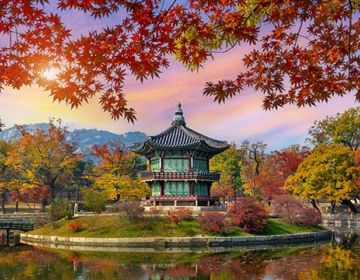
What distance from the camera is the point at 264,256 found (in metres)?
30.5

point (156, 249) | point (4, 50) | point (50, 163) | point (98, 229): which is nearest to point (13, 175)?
point (50, 163)

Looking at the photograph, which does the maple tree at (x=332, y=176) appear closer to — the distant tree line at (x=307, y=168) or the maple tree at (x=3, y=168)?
the distant tree line at (x=307, y=168)

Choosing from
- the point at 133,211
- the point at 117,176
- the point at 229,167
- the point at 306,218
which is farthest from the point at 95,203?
the point at 229,167

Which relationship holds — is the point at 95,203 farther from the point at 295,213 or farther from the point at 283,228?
the point at 295,213

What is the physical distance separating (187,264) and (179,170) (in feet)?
76.8

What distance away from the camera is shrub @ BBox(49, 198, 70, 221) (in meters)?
44.7

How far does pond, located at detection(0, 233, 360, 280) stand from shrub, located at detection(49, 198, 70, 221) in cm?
950

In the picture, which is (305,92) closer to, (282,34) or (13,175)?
(282,34)

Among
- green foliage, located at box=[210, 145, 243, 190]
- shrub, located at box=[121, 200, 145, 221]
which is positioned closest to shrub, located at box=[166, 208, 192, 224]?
shrub, located at box=[121, 200, 145, 221]

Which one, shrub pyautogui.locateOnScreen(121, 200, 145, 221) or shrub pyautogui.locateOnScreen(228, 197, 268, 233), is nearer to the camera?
shrub pyautogui.locateOnScreen(228, 197, 268, 233)

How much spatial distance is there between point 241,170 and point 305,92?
68.8m

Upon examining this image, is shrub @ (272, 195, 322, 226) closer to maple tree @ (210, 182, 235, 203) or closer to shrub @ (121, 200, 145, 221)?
shrub @ (121, 200, 145, 221)

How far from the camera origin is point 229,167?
7300 cm

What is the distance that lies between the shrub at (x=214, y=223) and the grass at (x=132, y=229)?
44 centimetres
